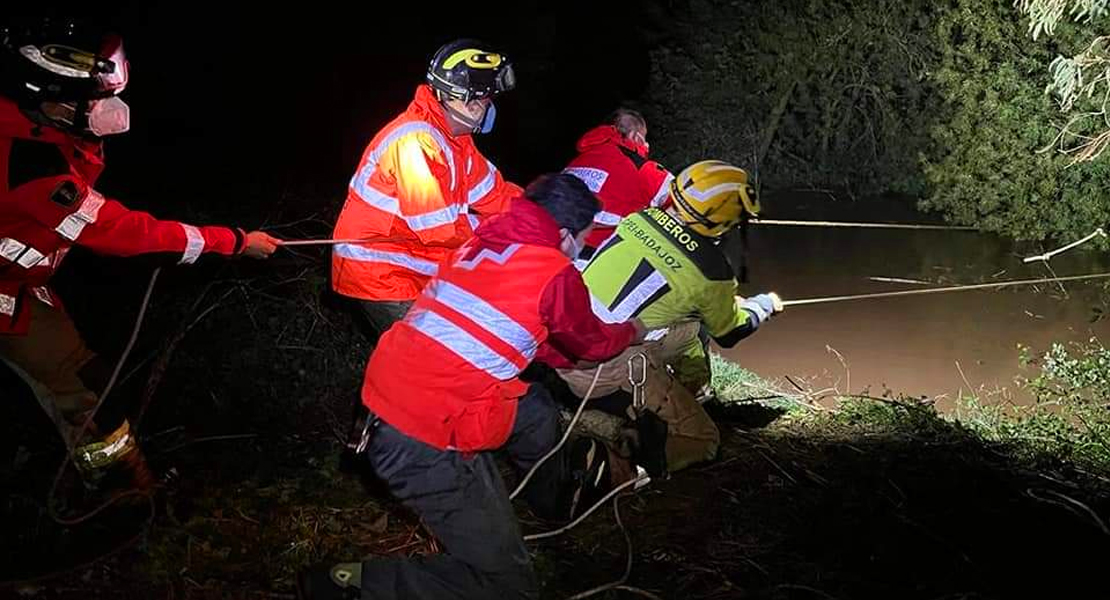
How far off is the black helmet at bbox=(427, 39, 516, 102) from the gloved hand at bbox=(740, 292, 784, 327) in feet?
5.47

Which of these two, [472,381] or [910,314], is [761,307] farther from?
[910,314]

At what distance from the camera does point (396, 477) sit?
3477 millimetres

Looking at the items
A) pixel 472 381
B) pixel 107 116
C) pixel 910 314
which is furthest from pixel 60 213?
pixel 910 314

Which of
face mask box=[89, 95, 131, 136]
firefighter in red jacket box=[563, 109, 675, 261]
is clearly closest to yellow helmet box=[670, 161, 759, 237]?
firefighter in red jacket box=[563, 109, 675, 261]

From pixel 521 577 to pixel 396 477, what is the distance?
0.57m

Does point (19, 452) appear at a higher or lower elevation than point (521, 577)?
lower

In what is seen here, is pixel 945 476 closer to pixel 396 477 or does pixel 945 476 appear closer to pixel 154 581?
pixel 396 477

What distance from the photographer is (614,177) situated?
6.36 m

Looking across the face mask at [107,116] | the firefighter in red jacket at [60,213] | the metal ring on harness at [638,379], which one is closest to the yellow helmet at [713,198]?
the metal ring on harness at [638,379]

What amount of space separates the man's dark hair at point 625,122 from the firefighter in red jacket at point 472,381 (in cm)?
318

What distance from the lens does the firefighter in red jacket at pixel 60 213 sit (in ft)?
12.6

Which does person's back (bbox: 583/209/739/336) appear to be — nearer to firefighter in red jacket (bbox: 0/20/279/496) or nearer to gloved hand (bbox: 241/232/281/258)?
gloved hand (bbox: 241/232/281/258)

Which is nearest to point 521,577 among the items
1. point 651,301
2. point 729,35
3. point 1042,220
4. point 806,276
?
point 651,301

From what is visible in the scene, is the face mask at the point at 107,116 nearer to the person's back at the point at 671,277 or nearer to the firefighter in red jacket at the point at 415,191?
the firefighter in red jacket at the point at 415,191
